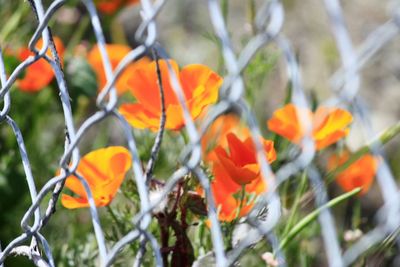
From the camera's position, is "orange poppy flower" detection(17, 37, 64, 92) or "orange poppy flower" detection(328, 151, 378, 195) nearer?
"orange poppy flower" detection(328, 151, 378, 195)

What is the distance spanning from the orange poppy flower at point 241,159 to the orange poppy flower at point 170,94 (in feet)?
0.18

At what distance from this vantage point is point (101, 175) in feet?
3.59

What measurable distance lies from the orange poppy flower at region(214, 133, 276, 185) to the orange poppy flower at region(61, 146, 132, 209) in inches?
4.8

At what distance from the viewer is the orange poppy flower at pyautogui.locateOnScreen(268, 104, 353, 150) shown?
3.55 ft

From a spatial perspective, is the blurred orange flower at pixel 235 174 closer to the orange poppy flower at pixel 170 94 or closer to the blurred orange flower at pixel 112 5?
the orange poppy flower at pixel 170 94

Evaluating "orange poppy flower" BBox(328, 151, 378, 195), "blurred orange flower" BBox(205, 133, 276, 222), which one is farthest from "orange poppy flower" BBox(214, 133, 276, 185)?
"orange poppy flower" BBox(328, 151, 378, 195)

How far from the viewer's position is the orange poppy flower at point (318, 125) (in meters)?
1.08

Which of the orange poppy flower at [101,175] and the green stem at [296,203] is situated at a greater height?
the orange poppy flower at [101,175]

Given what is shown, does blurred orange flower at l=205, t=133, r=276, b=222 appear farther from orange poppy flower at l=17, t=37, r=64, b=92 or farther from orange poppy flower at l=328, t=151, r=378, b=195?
orange poppy flower at l=17, t=37, r=64, b=92

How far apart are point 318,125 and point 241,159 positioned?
134 millimetres

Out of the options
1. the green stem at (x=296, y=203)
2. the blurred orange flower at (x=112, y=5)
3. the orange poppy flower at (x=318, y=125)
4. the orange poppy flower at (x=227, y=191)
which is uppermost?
the blurred orange flower at (x=112, y=5)

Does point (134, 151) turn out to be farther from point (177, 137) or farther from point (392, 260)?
point (177, 137)

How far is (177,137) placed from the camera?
66.4 inches

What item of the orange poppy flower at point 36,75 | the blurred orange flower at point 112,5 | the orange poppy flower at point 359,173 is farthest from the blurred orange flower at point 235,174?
the blurred orange flower at point 112,5
